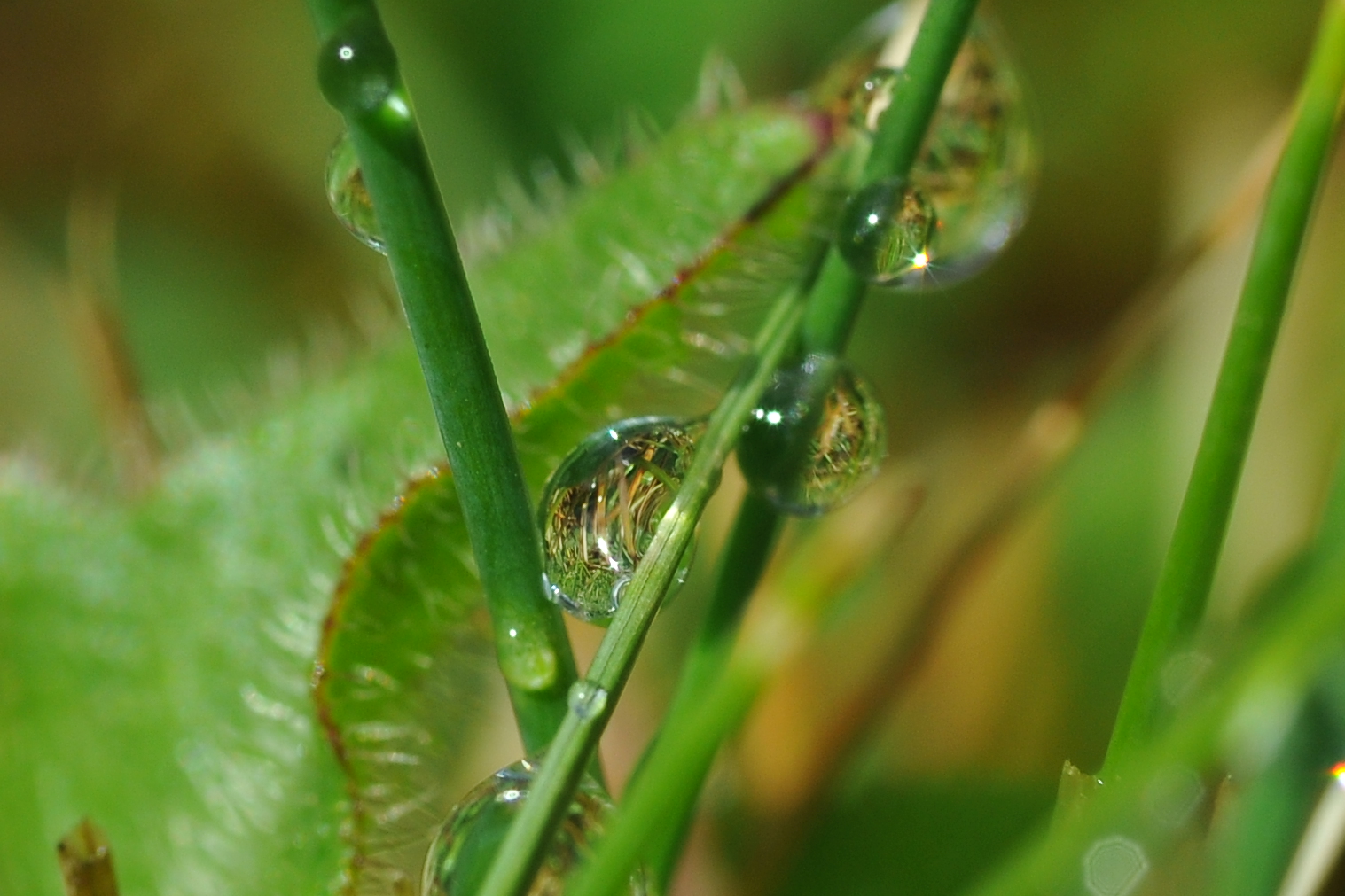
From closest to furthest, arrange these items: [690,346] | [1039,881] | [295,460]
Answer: [1039,881] → [690,346] → [295,460]

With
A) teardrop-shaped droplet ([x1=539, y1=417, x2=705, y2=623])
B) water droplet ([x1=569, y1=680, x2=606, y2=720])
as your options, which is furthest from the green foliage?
water droplet ([x1=569, y1=680, x2=606, y2=720])

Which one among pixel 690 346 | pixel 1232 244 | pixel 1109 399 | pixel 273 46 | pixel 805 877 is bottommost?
pixel 805 877

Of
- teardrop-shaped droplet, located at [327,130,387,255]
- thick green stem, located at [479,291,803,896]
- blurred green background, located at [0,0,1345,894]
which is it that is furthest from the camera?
blurred green background, located at [0,0,1345,894]

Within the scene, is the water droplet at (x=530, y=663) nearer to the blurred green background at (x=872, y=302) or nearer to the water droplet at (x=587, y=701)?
the water droplet at (x=587, y=701)

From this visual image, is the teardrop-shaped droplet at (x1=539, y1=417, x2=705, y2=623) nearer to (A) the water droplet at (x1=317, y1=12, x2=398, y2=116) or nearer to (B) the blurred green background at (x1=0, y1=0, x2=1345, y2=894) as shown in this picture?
(A) the water droplet at (x1=317, y1=12, x2=398, y2=116)

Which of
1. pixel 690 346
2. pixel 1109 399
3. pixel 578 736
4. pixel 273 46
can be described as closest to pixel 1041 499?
pixel 1109 399

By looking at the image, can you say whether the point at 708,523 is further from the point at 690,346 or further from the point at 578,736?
the point at 578,736

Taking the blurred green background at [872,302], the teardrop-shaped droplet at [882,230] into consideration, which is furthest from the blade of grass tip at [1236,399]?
the blurred green background at [872,302]
